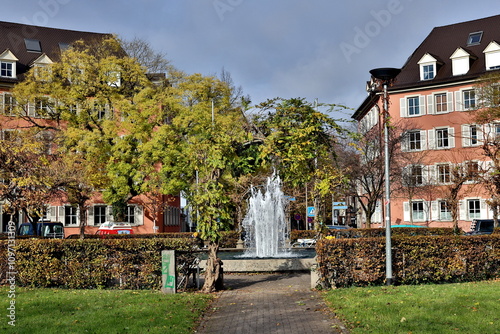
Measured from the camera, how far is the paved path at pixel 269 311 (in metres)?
11.0

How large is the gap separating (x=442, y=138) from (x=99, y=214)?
2943cm

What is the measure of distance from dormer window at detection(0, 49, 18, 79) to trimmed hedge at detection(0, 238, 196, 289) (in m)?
40.5

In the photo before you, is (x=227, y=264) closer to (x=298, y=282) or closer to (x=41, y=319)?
(x=298, y=282)

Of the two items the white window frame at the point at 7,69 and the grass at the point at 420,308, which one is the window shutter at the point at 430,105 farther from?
the grass at the point at 420,308

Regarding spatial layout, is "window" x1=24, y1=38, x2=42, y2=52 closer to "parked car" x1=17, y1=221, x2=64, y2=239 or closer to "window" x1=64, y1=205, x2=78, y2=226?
"window" x1=64, y1=205, x2=78, y2=226

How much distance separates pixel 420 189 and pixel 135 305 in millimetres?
40637

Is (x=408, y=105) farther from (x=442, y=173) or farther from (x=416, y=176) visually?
(x=416, y=176)

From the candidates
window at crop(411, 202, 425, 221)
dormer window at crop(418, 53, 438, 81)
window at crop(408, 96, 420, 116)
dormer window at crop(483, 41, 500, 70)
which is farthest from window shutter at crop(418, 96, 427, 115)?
window at crop(411, 202, 425, 221)

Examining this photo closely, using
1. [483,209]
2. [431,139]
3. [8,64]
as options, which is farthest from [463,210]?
[8,64]

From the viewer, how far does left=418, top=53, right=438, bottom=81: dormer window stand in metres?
53.9

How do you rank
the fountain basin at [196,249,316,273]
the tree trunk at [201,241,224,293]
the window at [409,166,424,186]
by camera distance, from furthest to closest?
the window at [409,166,424,186]
the fountain basin at [196,249,316,273]
the tree trunk at [201,241,224,293]

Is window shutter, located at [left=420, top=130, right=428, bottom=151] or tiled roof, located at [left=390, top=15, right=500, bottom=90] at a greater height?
tiled roof, located at [left=390, top=15, right=500, bottom=90]

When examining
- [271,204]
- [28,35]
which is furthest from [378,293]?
[28,35]

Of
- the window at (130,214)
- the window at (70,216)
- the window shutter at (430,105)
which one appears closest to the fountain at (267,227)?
the window at (130,214)
